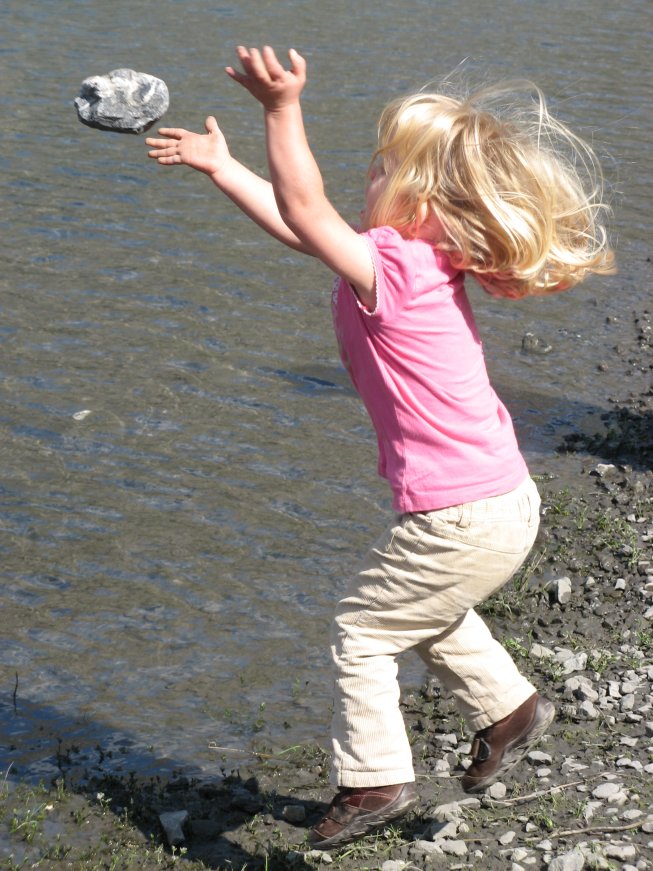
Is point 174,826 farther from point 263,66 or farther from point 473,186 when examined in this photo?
point 263,66

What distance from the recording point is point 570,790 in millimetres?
4445

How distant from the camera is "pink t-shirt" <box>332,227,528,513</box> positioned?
139 inches

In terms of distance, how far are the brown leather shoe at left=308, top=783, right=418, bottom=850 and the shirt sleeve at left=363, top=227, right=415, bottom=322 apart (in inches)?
57.2

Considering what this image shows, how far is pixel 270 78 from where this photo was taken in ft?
10.4

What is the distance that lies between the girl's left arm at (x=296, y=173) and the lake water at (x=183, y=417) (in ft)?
7.99

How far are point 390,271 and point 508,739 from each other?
1.61 m

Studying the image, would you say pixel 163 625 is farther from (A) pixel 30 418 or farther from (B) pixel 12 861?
(A) pixel 30 418

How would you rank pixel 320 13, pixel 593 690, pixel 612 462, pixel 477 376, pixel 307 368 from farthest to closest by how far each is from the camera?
pixel 320 13, pixel 307 368, pixel 612 462, pixel 593 690, pixel 477 376

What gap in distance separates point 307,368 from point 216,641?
3.33 metres

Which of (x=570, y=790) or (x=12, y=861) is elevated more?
(x=570, y=790)

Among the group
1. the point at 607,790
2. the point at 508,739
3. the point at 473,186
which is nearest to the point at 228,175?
the point at 473,186

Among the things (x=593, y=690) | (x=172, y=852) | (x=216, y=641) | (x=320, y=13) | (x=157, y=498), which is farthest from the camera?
(x=320, y=13)

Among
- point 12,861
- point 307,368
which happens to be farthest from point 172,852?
point 307,368

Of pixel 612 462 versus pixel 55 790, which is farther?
pixel 612 462
